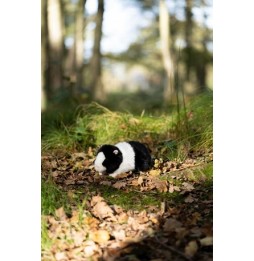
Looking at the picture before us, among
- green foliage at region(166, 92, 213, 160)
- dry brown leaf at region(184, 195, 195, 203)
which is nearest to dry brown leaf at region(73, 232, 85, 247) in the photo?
dry brown leaf at region(184, 195, 195, 203)

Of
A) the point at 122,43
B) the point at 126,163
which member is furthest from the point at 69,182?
the point at 122,43

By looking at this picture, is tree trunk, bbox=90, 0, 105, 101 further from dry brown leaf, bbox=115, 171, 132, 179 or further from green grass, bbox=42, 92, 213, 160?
dry brown leaf, bbox=115, 171, 132, 179

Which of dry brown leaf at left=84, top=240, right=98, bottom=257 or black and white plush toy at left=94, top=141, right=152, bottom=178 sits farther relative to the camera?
black and white plush toy at left=94, top=141, right=152, bottom=178

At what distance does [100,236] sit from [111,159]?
1.30m

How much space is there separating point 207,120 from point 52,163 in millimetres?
1901

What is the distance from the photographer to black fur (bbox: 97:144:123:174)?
422 cm

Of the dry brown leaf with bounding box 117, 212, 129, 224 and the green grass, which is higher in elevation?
the green grass

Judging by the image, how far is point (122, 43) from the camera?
14.9m

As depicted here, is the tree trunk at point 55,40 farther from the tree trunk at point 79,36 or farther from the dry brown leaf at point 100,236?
the dry brown leaf at point 100,236

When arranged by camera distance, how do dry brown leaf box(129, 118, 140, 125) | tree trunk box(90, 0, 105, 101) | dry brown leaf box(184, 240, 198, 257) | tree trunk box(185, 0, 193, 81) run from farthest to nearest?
tree trunk box(185, 0, 193, 81)
tree trunk box(90, 0, 105, 101)
dry brown leaf box(129, 118, 140, 125)
dry brown leaf box(184, 240, 198, 257)

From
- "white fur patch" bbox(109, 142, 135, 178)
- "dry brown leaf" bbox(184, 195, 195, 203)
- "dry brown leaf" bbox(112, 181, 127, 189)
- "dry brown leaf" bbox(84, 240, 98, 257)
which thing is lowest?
"dry brown leaf" bbox(84, 240, 98, 257)

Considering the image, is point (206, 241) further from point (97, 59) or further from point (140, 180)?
point (97, 59)

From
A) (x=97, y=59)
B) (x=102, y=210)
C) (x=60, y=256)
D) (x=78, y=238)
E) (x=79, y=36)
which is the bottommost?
(x=60, y=256)
